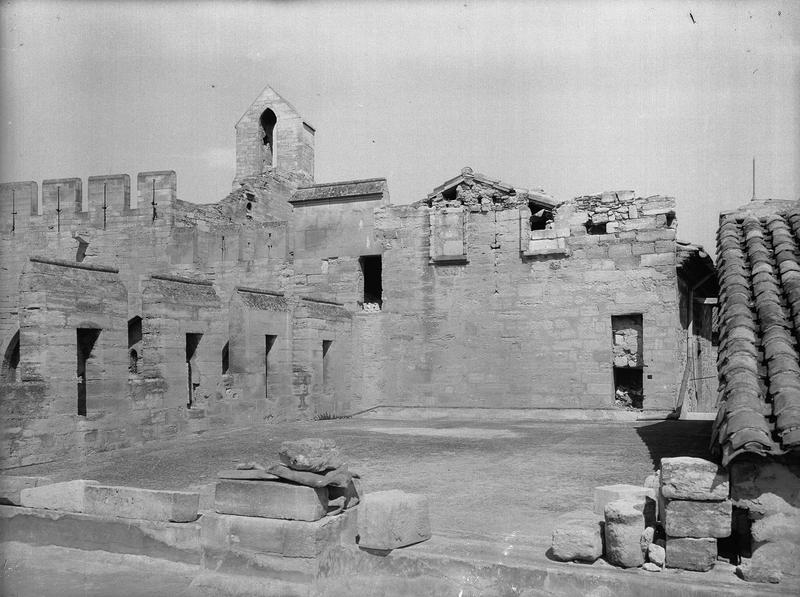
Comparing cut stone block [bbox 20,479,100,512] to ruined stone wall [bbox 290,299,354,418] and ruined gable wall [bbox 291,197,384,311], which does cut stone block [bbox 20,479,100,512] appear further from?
ruined gable wall [bbox 291,197,384,311]

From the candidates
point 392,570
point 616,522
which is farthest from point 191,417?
point 616,522

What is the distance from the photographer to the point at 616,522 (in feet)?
15.8

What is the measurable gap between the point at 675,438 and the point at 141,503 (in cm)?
711

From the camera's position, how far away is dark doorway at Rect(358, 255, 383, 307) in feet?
57.7

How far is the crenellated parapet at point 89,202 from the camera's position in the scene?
19141 mm

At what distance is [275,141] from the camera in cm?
2308

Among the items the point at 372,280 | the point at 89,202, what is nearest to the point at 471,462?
the point at 372,280

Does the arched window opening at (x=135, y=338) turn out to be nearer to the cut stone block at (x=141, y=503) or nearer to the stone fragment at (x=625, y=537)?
the cut stone block at (x=141, y=503)

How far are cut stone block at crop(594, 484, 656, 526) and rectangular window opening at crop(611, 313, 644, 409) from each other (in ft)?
29.3

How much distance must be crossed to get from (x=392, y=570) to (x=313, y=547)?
0.57 metres

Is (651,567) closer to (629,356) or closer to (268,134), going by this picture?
(629,356)

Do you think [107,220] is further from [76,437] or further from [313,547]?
[313,547]

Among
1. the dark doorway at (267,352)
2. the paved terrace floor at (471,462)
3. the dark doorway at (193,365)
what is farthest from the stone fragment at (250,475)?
the dark doorway at (267,352)

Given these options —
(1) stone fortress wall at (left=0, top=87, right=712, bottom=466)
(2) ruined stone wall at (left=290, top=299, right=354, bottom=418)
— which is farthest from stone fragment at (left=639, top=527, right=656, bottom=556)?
(2) ruined stone wall at (left=290, top=299, right=354, bottom=418)
